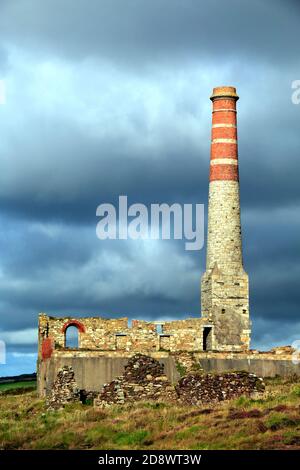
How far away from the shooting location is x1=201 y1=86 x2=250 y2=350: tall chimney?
2040 inches

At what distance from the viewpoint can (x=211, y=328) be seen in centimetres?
5144

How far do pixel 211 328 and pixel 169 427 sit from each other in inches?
819

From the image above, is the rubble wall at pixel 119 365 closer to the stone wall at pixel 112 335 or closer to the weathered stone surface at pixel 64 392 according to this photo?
the stone wall at pixel 112 335

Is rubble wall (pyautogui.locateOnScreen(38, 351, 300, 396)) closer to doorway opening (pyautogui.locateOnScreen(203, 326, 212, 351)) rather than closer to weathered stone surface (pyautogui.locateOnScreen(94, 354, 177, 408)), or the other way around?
doorway opening (pyautogui.locateOnScreen(203, 326, 212, 351))

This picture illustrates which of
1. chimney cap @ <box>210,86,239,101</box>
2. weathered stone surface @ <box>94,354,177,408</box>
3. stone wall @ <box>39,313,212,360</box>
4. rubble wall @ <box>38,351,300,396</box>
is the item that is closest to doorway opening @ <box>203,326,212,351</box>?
stone wall @ <box>39,313,212,360</box>

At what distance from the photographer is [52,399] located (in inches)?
1564

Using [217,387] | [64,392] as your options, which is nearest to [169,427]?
[217,387]

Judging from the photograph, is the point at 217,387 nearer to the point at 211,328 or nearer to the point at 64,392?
the point at 64,392

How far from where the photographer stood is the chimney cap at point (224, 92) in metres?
51.9

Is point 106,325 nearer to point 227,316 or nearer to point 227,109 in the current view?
point 227,316

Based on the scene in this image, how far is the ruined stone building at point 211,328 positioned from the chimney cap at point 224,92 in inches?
0.9

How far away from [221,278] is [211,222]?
8.71 ft

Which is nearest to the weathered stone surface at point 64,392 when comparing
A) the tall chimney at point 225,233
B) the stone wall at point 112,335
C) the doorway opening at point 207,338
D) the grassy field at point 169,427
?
the grassy field at point 169,427

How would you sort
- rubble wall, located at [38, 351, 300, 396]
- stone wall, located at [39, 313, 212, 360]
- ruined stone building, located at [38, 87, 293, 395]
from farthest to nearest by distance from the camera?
stone wall, located at [39, 313, 212, 360] < ruined stone building, located at [38, 87, 293, 395] < rubble wall, located at [38, 351, 300, 396]
